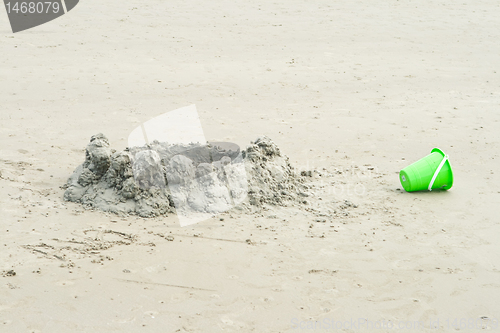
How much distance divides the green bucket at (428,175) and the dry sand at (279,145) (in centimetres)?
13

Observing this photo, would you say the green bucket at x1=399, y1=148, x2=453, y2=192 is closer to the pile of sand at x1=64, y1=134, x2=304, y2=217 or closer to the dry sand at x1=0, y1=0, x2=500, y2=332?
the dry sand at x1=0, y1=0, x2=500, y2=332

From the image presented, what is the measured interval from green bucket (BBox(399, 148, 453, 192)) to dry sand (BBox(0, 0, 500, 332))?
0.43 ft

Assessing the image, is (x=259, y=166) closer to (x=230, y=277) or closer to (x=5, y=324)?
(x=230, y=277)

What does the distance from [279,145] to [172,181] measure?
194 cm

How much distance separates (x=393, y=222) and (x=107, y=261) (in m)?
2.48

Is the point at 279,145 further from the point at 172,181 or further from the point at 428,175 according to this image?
the point at 172,181

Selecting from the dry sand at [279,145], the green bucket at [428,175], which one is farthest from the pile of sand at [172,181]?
the green bucket at [428,175]

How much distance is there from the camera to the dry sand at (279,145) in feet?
11.3

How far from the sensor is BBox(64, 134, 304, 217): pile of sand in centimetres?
455

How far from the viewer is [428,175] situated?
5164 mm

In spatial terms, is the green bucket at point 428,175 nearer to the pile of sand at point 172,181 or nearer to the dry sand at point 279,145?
the dry sand at point 279,145

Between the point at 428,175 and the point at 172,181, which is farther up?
the point at 172,181

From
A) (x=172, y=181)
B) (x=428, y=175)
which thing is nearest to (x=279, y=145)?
(x=428, y=175)

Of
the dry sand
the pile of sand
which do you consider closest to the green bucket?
the dry sand
